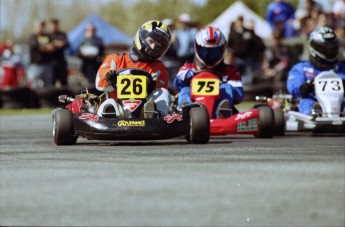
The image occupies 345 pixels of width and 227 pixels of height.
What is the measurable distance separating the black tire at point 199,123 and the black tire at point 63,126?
105cm

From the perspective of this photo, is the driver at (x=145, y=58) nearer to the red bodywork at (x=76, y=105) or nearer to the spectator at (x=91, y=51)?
the red bodywork at (x=76, y=105)

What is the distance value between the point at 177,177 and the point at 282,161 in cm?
112

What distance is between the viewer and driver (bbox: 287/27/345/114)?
40.3 ft

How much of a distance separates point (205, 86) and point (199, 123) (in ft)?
6.28

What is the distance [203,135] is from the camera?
9312 millimetres

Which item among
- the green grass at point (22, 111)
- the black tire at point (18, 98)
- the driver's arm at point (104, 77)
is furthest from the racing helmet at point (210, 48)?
the black tire at point (18, 98)

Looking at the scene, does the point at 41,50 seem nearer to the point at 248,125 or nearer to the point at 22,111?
the point at 22,111

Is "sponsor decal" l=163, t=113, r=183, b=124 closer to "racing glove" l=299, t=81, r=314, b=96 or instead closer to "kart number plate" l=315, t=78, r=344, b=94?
"kart number plate" l=315, t=78, r=344, b=94

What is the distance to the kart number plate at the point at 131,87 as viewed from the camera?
31.6 ft

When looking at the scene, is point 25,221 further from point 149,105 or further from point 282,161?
point 149,105

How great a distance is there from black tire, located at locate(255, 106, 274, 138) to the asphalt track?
7.69ft

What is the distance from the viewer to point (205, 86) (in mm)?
11094

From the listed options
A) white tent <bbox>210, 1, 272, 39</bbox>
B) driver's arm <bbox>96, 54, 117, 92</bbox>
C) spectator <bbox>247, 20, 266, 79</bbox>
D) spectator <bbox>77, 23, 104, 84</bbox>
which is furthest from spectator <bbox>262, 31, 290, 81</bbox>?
driver's arm <bbox>96, 54, 117, 92</bbox>

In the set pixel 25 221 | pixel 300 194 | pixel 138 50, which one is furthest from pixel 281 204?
pixel 138 50
